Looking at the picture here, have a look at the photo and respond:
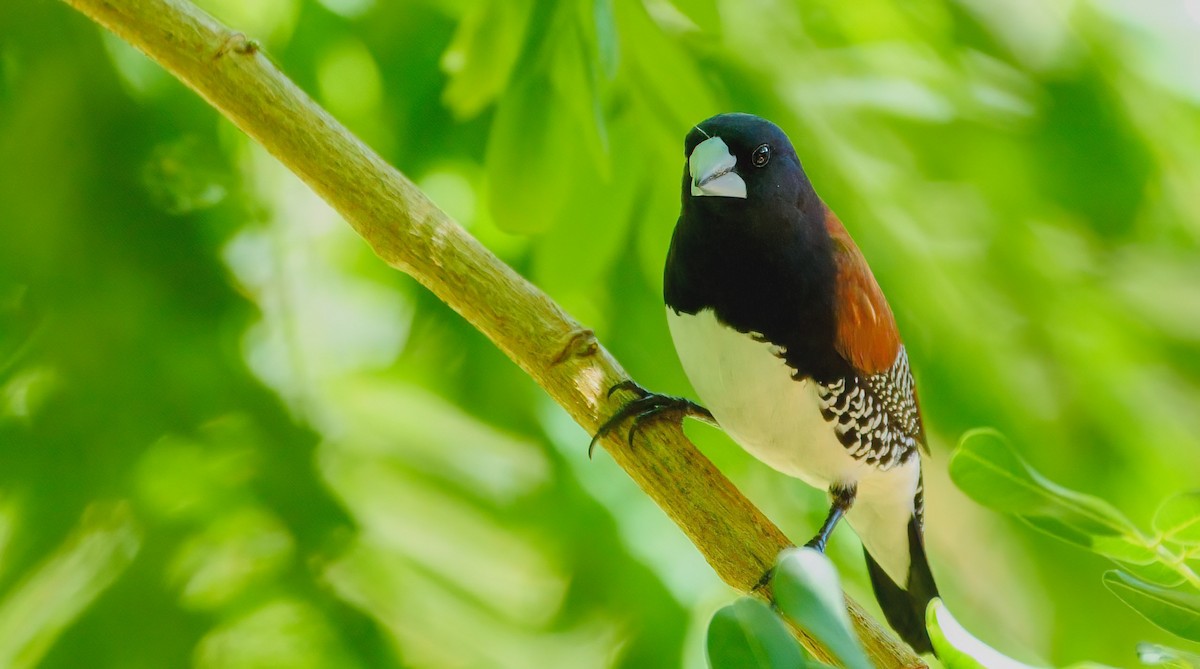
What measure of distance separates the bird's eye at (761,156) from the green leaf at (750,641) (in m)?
0.77

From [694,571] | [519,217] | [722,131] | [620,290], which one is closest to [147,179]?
[519,217]

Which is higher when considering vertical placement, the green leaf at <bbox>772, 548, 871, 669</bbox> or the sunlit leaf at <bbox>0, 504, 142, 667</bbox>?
the sunlit leaf at <bbox>0, 504, 142, 667</bbox>

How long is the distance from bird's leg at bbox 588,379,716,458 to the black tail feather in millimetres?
577

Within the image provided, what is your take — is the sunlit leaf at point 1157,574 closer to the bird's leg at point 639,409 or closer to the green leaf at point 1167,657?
the green leaf at point 1167,657

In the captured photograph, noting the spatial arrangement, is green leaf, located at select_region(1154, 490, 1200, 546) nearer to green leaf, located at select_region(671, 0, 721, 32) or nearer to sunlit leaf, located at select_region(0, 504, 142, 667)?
green leaf, located at select_region(671, 0, 721, 32)

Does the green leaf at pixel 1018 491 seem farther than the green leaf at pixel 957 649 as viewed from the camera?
Yes

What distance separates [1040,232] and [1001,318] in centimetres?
17

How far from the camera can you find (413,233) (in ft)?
4.56

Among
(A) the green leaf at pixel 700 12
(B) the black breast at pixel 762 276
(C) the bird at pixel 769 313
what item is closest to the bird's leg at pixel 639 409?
(C) the bird at pixel 769 313

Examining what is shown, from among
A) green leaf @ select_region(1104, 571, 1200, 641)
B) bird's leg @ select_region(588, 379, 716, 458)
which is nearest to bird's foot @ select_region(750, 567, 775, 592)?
bird's leg @ select_region(588, 379, 716, 458)

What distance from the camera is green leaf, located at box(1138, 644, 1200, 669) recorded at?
82cm

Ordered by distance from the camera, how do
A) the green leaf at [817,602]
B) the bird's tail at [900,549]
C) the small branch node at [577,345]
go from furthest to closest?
the bird's tail at [900,549] → the small branch node at [577,345] → the green leaf at [817,602]

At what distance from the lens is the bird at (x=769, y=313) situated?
1448 millimetres

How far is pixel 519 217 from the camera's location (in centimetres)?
152
